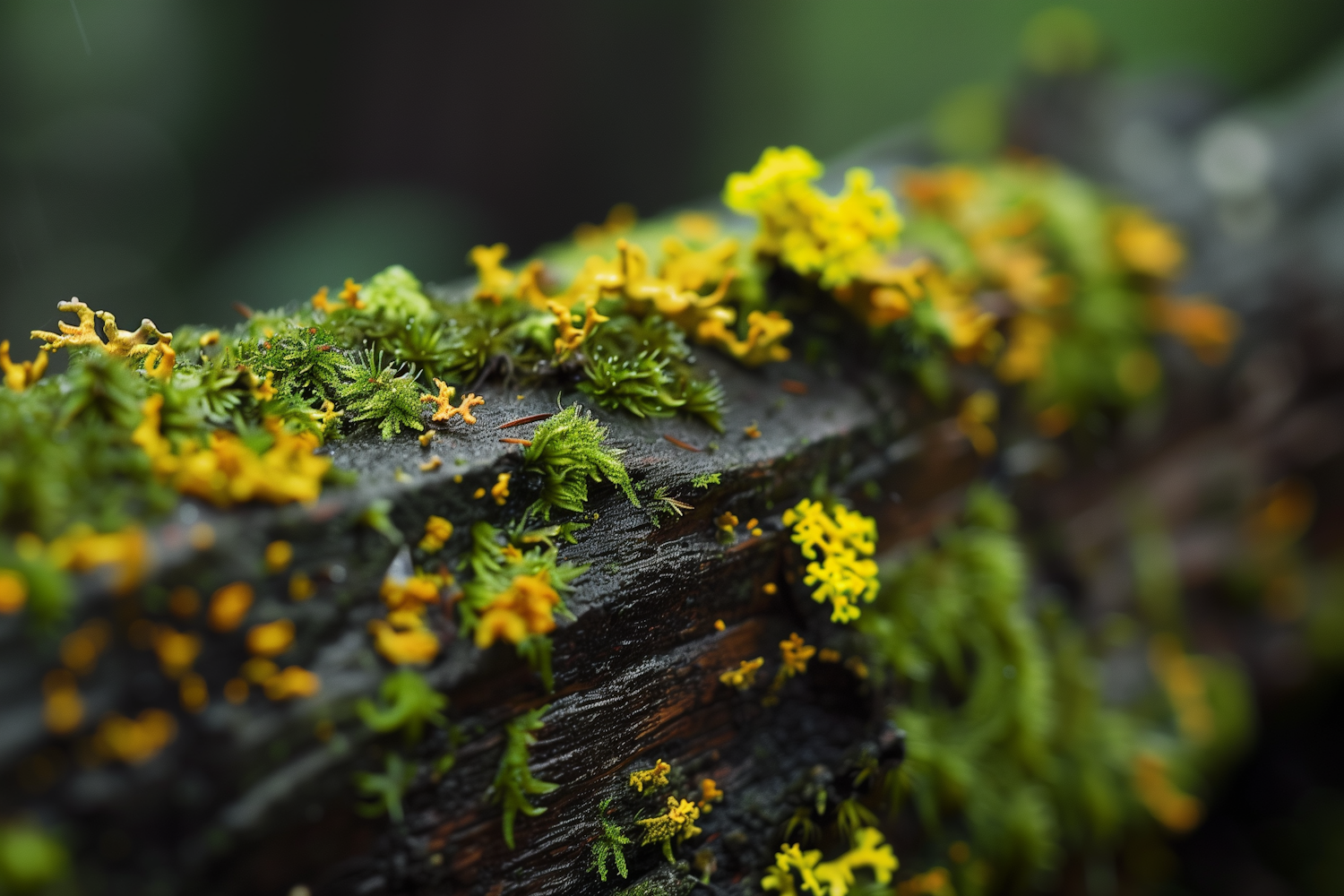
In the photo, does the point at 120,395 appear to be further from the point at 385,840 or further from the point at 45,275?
the point at 45,275

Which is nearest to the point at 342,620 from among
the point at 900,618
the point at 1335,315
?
the point at 900,618

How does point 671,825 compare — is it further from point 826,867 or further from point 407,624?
point 407,624

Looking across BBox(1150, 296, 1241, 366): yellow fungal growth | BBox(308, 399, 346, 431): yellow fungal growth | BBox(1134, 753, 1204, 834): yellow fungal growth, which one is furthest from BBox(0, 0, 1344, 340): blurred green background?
BBox(1134, 753, 1204, 834): yellow fungal growth

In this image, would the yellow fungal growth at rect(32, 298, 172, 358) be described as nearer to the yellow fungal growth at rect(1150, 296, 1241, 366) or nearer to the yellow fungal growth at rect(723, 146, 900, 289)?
the yellow fungal growth at rect(723, 146, 900, 289)

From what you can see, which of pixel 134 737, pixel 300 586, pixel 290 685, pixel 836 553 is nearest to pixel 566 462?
pixel 300 586

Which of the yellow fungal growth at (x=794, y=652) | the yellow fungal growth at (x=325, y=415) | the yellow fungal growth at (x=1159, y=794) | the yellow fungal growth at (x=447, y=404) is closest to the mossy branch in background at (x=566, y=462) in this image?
the yellow fungal growth at (x=447, y=404)
